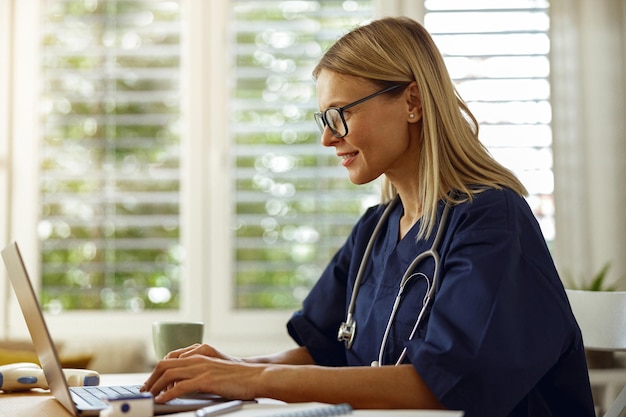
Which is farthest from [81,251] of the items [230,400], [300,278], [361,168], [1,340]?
[230,400]

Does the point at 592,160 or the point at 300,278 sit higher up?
the point at 592,160

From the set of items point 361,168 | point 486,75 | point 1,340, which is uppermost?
point 486,75

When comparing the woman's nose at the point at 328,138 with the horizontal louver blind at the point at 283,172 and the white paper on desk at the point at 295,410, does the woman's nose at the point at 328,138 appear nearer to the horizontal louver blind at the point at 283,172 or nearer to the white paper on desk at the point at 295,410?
the white paper on desk at the point at 295,410

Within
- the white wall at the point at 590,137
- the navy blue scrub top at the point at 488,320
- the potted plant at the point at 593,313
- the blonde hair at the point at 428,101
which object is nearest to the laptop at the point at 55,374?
the navy blue scrub top at the point at 488,320

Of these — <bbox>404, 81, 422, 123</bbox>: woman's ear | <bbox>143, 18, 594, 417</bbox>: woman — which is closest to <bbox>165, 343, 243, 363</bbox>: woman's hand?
<bbox>143, 18, 594, 417</bbox>: woman

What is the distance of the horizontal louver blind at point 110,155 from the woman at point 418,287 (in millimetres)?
1503

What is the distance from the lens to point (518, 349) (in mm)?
1131

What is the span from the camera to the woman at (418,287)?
3.61 ft

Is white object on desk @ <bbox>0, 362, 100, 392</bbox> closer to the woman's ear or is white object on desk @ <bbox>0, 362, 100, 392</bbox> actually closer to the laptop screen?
the laptop screen

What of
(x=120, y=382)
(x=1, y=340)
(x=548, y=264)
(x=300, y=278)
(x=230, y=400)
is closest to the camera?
(x=230, y=400)

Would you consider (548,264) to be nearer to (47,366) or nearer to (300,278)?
(47,366)

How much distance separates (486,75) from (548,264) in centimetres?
194

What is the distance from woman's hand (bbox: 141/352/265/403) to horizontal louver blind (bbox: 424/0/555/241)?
2.12 metres

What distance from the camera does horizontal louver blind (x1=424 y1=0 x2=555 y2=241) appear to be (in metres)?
3.04
